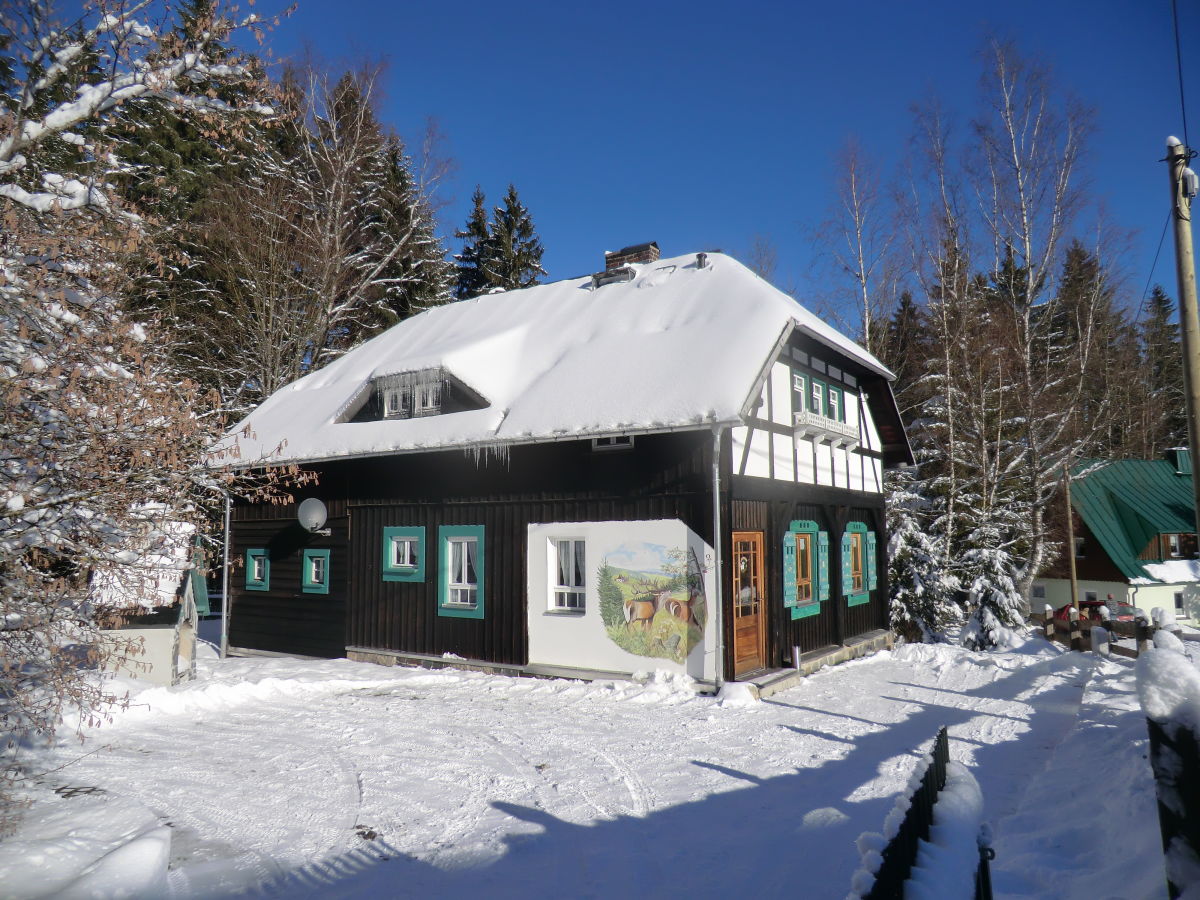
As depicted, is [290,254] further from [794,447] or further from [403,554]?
[794,447]

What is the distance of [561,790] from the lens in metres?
6.94

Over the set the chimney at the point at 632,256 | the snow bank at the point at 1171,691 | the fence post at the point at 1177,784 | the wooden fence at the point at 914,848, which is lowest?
the wooden fence at the point at 914,848

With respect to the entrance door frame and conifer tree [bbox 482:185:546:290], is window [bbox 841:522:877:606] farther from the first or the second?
conifer tree [bbox 482:185:546:290]

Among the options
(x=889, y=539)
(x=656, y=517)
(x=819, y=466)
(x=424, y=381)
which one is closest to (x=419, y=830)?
(x=656, y=517)

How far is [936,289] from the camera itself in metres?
23.0

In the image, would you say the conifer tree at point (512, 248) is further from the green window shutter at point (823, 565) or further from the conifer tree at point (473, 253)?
the green window shutter at point (823, 565)

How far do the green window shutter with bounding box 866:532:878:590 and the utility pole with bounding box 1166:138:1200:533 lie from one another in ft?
30.6

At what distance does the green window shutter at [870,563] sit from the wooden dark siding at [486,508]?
737 cm

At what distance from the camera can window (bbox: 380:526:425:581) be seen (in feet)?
46.0

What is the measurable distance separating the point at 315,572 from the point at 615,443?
747 cm

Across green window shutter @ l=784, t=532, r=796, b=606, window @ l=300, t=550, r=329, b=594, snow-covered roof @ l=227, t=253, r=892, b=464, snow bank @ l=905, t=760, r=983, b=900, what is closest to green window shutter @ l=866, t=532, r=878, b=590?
snow-covered roof @ l=227, t=253, r=892, b=464

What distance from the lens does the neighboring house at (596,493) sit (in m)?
11.4

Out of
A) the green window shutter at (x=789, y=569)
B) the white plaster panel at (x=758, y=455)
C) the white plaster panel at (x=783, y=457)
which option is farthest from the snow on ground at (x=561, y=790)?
the white plaster panel at (x=783, y=457)

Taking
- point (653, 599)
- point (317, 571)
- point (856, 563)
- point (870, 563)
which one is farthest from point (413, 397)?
point (870, 563)
